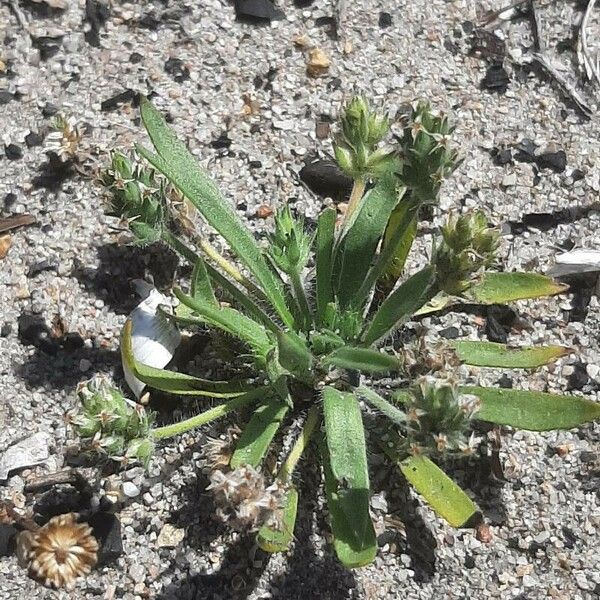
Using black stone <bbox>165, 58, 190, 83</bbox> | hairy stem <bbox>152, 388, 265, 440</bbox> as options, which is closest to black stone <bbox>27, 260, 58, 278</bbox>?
hairy stem <bbox>152, 388, 265, 440</bbox>

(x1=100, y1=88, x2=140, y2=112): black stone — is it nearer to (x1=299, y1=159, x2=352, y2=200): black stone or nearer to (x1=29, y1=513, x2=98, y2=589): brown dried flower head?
(x1=299, y1=159, x2=352, y2=200): black stone

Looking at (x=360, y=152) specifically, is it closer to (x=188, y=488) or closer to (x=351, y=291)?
(x=351, y=291)

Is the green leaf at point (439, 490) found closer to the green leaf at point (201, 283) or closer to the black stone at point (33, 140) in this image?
the green leaf at point (201, 283)

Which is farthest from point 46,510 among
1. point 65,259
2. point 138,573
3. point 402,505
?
point 402,505

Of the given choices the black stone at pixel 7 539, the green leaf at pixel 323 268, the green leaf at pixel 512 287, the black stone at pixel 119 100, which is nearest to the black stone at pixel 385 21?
the black stone at pixel 119 100

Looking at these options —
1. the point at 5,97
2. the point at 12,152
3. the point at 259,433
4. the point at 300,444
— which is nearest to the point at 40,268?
the point at 12,152

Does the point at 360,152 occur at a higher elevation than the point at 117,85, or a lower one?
higher
